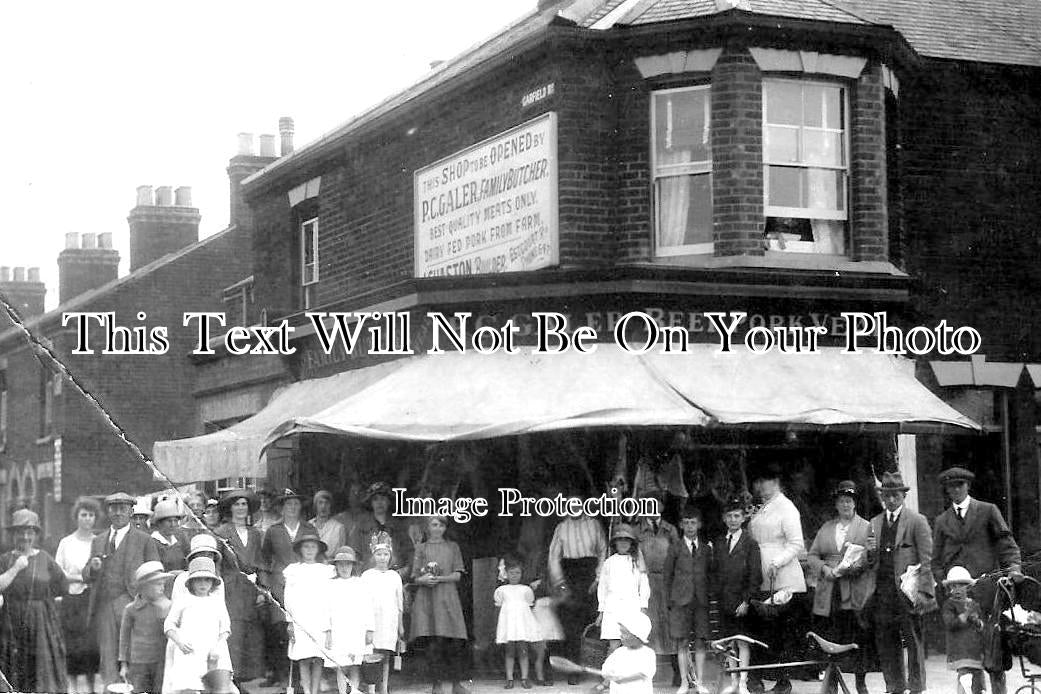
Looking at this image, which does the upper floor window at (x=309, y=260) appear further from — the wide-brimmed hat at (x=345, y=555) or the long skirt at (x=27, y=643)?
the long skirt at (x=27, y=643)

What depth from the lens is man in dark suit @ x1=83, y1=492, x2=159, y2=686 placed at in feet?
36.1

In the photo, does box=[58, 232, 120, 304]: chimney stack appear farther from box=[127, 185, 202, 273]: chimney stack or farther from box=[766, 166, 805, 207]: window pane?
box=[766, 166, 805, 207]: window pane

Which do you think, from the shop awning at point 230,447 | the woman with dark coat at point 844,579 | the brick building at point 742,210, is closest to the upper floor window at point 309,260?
the brick building at point 742,210

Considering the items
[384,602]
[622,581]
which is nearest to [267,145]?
[384,602]

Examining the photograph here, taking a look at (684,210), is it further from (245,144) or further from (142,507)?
(245,144)

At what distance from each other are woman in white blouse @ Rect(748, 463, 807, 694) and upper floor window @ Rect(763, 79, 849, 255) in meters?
2.70

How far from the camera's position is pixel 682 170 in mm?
14141

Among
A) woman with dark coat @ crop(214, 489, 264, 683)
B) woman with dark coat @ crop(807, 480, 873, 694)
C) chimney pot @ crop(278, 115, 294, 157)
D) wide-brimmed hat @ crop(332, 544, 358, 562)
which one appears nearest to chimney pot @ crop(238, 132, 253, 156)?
chimney pot @ crop(278, 115, 294, 157)

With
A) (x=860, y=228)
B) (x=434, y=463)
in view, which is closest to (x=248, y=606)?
(x=434, y=463)

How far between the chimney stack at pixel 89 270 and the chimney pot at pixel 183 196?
3.06 meters

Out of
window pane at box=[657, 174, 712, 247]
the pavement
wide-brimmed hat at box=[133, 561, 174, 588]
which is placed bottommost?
the pavement

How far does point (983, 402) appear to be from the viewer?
15.3 metres

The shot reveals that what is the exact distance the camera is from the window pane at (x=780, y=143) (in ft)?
46.1

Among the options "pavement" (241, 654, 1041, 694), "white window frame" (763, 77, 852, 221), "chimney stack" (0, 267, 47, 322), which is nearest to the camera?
"chimney stack" (0, 267, 47, 322)
